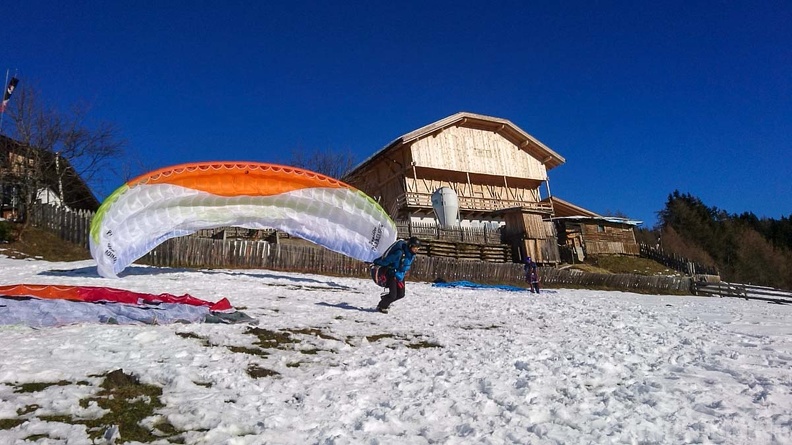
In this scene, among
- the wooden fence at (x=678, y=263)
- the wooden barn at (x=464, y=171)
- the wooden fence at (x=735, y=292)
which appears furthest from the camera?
the wooden barn at (x=464, y=171)

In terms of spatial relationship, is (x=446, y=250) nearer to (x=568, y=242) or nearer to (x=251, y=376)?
(x=568, y=242)

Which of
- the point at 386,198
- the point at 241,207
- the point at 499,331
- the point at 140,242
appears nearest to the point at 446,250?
the point at 386,198

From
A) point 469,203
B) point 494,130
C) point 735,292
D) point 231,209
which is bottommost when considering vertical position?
point 735,292

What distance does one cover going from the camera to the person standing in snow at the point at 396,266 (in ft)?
32.6

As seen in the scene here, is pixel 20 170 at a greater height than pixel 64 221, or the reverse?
pixel 20 170

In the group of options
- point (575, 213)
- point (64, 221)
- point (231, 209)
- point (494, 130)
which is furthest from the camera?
point (575, 213)

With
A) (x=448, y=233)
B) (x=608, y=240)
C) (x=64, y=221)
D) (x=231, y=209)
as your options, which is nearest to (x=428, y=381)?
(x=231, y=209)

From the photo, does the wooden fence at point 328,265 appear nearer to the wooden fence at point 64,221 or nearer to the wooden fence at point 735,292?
the wooden fence at point 735,292

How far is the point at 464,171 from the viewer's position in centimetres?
4012

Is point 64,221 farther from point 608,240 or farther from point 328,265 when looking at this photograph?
point 608,240

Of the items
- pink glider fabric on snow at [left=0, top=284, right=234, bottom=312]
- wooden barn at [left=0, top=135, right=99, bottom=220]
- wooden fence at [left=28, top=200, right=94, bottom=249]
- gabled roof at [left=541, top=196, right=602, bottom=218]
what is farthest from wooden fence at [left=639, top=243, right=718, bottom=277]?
wooden barn at [left=0, top=135, right=99, bottom=220]

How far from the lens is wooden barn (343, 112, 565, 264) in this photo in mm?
38062

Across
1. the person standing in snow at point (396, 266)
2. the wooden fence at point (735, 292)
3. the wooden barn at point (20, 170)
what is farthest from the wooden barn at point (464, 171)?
the person standing in snow at point (396, 266)

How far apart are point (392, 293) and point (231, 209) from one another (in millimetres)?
7040
